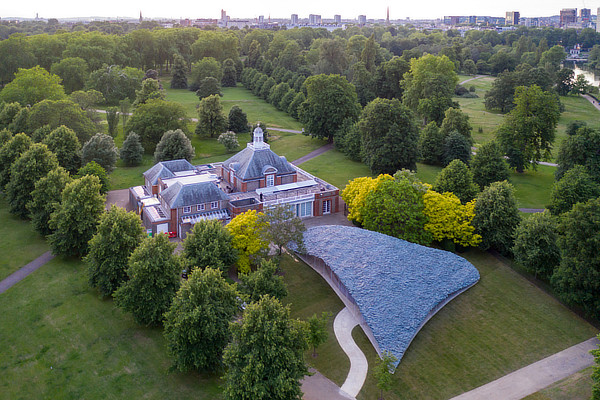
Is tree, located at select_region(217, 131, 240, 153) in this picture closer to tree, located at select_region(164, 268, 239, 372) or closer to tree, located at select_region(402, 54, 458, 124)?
tree, located at select_region(402, 54, 458, 124)

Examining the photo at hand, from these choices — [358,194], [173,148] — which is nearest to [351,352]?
[358,194]

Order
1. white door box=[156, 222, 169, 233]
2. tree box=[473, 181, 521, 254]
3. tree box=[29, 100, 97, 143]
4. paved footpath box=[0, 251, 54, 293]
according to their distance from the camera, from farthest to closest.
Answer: tree box=[29, 100, 97, 143], white door box=[156, 222, 169, 233], tree box=[473, 181, 521, 254], paved footpath box=[0, 251, 54, 293]

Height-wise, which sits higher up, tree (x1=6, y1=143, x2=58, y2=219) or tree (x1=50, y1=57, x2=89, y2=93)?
tree (x1=50, y1=57, x2=89, y2=93)

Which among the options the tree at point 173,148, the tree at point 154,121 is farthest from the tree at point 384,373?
the tree at point 154,121

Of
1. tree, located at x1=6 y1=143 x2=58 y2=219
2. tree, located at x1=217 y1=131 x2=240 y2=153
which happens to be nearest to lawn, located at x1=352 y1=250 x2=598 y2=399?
tree, located at x1=6 y1=143 x2=58 y2=219

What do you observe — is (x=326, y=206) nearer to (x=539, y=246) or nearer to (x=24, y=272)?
(x=539, y=246)

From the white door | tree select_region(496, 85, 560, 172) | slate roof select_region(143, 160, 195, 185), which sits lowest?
the white door

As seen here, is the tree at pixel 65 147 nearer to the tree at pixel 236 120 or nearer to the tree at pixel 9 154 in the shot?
the tree at pixel 9 154
